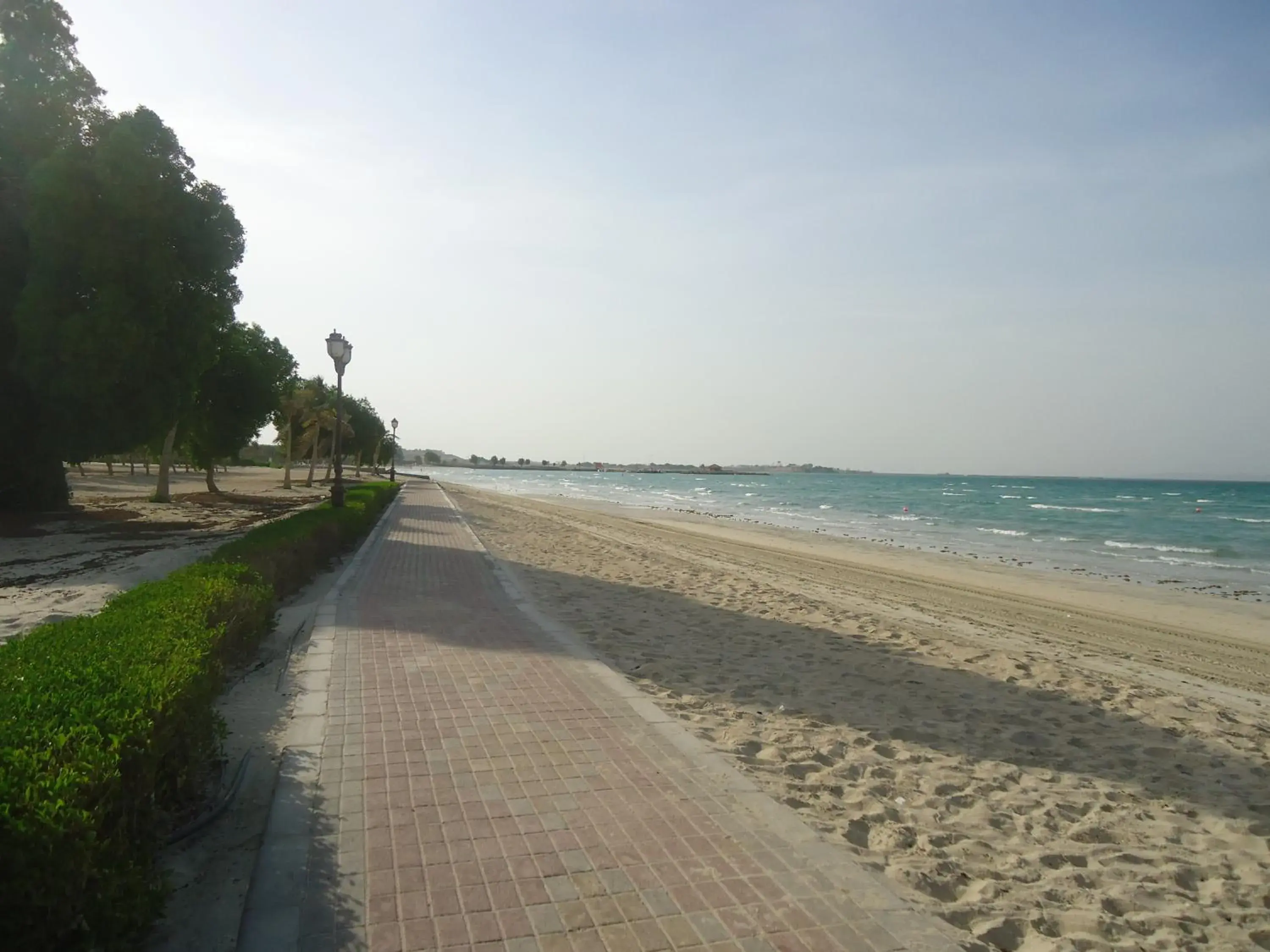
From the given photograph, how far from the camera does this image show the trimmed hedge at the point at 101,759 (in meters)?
2.37

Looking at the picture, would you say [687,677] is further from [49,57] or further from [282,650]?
[49,57]

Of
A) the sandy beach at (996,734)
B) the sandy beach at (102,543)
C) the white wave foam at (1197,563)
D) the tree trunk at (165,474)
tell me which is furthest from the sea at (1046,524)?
the tree trunk at (165,474)

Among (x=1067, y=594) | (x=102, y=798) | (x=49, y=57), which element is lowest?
(x=1067, y=594)

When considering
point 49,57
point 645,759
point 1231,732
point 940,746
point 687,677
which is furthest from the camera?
point 49,57

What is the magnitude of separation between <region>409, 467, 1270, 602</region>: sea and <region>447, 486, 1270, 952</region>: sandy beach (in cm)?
970

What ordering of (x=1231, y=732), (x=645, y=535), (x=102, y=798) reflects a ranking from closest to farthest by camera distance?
(x=102, y=798) < (x=1231, y=732) < (x=645, y=535)

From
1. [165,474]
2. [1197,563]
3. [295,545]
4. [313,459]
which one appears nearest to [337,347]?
[295,545]

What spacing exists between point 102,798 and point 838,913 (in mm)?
2751

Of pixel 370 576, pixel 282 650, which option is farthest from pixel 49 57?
pixel 282 650

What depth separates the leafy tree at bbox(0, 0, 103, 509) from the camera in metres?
17.2

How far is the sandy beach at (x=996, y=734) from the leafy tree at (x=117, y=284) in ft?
32.7

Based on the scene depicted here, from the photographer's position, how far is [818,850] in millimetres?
3756

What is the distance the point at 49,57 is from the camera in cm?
1883

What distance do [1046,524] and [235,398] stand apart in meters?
38.5
